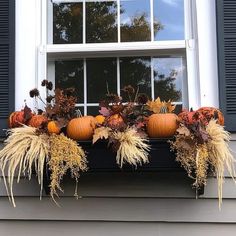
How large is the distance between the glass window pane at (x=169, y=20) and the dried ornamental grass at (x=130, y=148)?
32.1 inches

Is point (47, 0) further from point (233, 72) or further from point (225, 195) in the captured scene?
point (225, 195)

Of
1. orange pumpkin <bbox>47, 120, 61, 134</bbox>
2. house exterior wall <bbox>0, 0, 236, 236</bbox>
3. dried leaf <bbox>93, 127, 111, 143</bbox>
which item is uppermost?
orange pumpkin <bbox>47, 120, 61, 134</bbox>

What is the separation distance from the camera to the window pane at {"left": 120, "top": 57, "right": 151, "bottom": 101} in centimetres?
349

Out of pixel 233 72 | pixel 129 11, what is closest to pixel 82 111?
pixel 129 11

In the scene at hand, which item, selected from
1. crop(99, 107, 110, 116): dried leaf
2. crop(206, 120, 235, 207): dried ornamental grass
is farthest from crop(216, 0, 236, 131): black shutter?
crop(99, 107, 110, 116): dried leaf

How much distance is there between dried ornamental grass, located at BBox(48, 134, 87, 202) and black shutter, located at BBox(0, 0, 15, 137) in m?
0.43

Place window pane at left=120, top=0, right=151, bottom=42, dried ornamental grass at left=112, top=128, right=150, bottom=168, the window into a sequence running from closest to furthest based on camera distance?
dried ornamental grass at left=112, top=128, right=150, bottom=168, the window, window pane at left=120, top=0, right=151, bottom=42

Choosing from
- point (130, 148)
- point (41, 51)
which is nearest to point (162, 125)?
point (130, 148)

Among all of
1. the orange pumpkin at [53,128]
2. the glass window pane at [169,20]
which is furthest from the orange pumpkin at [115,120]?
the glass window pane at [169,20]

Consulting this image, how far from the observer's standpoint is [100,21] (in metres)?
3.59

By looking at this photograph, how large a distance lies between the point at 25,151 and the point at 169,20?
125 centimetres

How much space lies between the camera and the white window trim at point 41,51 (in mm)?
3297

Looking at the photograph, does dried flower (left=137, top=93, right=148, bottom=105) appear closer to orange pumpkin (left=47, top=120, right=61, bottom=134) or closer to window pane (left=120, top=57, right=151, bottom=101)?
window pane (left=120, top=57, right=151, bottom=101)

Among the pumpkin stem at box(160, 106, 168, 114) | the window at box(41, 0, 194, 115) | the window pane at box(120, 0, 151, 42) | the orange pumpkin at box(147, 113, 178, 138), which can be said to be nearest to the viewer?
the orange pumpkin at box(147, 113, 178, 138)
